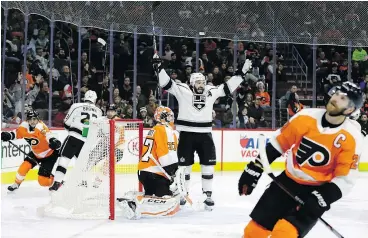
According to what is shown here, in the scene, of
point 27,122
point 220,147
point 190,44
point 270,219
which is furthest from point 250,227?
point 190,44

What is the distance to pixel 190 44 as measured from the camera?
9.75m

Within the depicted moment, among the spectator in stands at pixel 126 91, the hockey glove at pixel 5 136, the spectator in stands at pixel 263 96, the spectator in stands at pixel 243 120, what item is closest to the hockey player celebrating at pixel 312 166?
the hockey glove at pixel 5 136

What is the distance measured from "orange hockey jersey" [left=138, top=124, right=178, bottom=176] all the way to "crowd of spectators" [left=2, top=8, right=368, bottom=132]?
2912 mm

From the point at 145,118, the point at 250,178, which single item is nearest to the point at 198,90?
the point at 250,178

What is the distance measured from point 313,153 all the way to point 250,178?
29cm

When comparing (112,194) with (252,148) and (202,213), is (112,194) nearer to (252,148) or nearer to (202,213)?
(202,213)

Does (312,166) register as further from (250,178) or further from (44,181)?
(44,181)

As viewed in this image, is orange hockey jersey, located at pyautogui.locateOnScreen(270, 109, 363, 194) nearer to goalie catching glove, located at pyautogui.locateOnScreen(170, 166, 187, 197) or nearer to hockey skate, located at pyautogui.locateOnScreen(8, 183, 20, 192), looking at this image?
goalie catching glove, located at pyautogui.locateOnScreen(170, 166, 187, 197)

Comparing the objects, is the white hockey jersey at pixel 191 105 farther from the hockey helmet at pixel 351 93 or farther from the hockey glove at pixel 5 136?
the hockey helmet at pixel 351 93

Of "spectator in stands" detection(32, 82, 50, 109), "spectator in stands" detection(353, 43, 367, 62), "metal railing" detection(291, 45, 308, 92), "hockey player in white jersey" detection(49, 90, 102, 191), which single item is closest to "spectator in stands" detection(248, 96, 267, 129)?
"metal railing" detection(291, 45, 308, 92)

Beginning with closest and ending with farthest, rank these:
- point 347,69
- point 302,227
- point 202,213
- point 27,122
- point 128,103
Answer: point 302,227 → point 202,213 → point 27,122 → point 128,103 → point 347,69

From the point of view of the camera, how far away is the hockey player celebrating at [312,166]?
9.25ft

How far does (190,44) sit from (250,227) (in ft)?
23.0

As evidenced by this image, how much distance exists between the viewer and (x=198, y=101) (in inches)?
218
